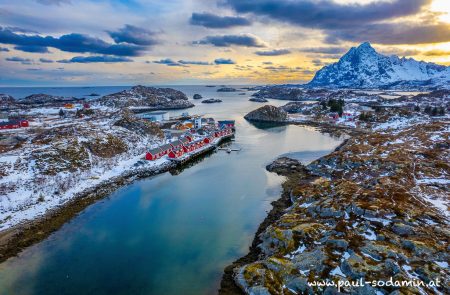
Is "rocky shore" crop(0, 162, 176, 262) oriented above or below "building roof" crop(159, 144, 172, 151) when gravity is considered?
below

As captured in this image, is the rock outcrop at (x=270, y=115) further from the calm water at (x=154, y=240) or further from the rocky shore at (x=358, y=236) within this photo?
the rocky shore at (x=358, y=236)

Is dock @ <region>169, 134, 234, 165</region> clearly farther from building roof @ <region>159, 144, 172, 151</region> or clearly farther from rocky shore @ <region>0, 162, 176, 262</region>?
rocky shore @ <region>0, 162, 176, 262</region>

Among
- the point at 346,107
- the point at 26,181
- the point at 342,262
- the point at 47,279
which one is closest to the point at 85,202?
the point at 26,181

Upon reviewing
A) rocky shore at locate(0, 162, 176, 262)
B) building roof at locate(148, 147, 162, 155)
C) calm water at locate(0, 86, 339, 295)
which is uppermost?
building roof at locate(148, 147, 162, 155)

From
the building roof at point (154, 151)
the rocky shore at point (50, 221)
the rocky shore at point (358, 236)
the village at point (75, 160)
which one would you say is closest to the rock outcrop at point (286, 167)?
the rocky shore at point (358, 236)

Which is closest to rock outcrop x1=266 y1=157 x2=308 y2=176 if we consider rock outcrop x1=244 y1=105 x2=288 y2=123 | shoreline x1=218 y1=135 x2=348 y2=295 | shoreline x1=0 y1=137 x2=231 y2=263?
shoreline x1=218 y1=135 x2=348 y2=295
